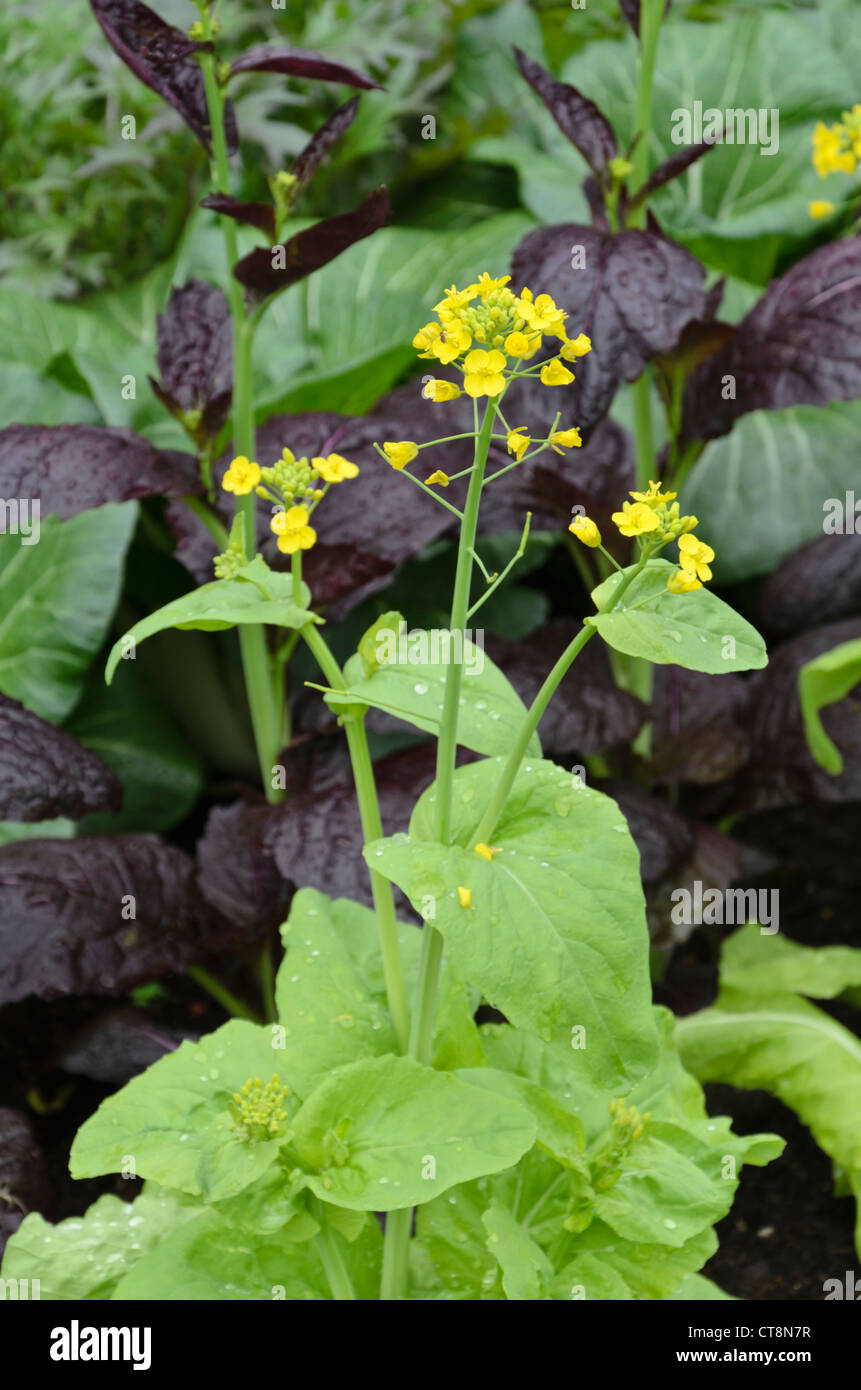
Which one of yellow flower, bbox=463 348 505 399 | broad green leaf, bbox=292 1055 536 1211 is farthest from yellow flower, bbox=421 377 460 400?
broad green leaf, bbox=292 1055 536 1211

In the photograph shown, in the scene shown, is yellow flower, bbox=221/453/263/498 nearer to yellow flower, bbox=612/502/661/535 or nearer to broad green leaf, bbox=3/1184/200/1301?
yellow flower, bbox=612/502/661/535

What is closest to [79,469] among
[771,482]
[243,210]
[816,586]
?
[243,210]

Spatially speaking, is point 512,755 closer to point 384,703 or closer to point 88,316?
point 384,703

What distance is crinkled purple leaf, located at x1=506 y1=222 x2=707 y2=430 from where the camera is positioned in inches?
56.2

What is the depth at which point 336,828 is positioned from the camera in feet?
4.64

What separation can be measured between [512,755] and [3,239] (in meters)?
2.00

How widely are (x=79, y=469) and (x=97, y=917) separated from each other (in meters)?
0.50

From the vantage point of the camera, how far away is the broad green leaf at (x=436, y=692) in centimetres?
91

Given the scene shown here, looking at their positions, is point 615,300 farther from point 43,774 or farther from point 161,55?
point 43,774

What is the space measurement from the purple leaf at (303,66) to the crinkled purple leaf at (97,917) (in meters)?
0.88

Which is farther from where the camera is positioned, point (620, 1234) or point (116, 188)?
point (116, 188)

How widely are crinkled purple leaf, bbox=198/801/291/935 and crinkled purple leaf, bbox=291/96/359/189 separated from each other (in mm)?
714

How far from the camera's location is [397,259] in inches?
90.5
